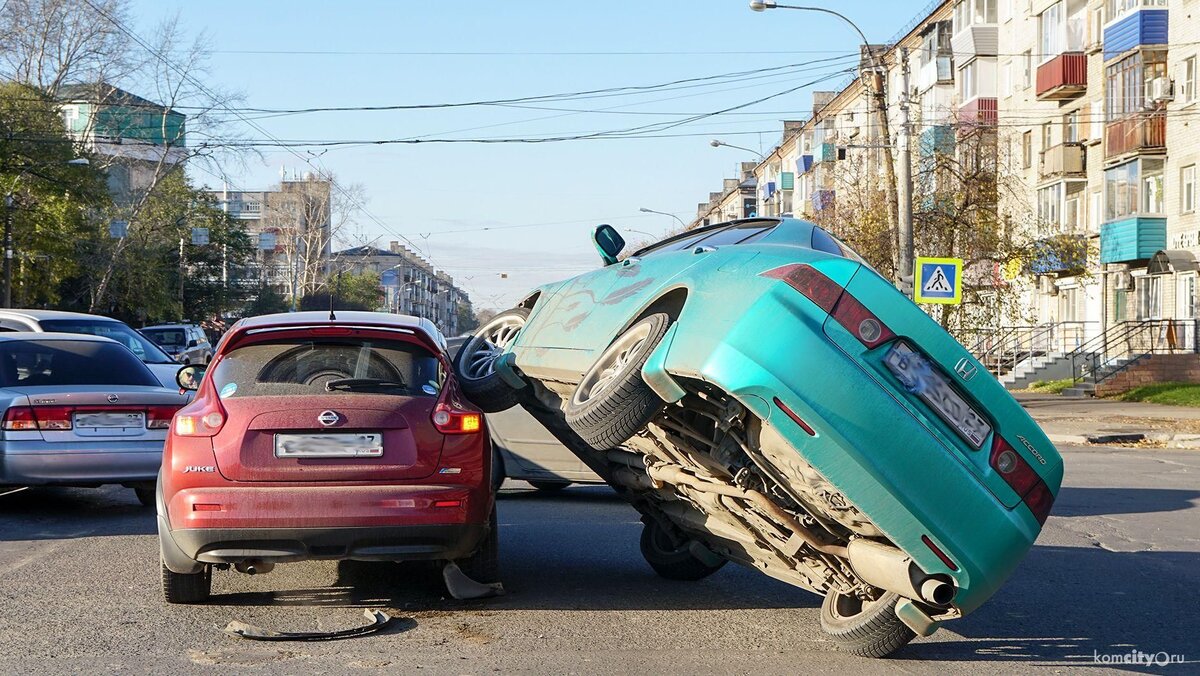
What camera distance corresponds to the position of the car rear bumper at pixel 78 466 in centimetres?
1049

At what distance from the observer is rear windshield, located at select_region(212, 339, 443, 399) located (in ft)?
22.5

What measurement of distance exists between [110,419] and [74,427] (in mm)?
282

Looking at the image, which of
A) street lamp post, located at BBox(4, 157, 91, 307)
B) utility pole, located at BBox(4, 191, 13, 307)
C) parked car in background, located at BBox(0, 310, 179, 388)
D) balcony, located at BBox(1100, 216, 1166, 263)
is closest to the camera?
parked car in background, located at BBox(0, 310, 179, 388)

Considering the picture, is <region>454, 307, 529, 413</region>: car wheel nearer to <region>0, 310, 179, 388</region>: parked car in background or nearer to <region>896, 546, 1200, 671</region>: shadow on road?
<region>896, 546, 1200, 671</region>: shadow on road

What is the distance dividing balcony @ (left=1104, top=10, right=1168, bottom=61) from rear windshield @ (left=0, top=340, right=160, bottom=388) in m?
34.3

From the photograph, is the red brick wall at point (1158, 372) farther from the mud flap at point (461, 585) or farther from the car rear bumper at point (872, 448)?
the car rear bumper at point (872, 448)

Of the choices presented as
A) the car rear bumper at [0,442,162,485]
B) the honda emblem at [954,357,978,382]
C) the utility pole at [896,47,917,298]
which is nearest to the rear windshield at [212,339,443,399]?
the honda emblem at [954,357,978,382]

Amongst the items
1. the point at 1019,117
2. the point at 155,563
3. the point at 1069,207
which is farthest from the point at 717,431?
the point at 1019,117

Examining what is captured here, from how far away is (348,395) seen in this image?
22.2 feet

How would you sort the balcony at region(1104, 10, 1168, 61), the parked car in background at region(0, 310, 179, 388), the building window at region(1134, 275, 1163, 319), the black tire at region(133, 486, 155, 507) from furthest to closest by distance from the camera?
the building window at region(1134, 275, 1163, 319)
the balcony at region(1104, 10, 1168, 61)
the parked car in background at region(0, 310, 179, 388)
the black tire at region(133, 486, 155, 507)

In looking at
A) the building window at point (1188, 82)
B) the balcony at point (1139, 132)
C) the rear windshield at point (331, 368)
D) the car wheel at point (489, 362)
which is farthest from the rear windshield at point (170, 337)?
the rear windshield at point (331, 368)

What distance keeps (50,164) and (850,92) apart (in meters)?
45.4

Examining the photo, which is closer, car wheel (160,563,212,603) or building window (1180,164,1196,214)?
car wheel (160,563,212,603)

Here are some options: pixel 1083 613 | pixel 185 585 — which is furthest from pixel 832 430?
pixel 185 585
